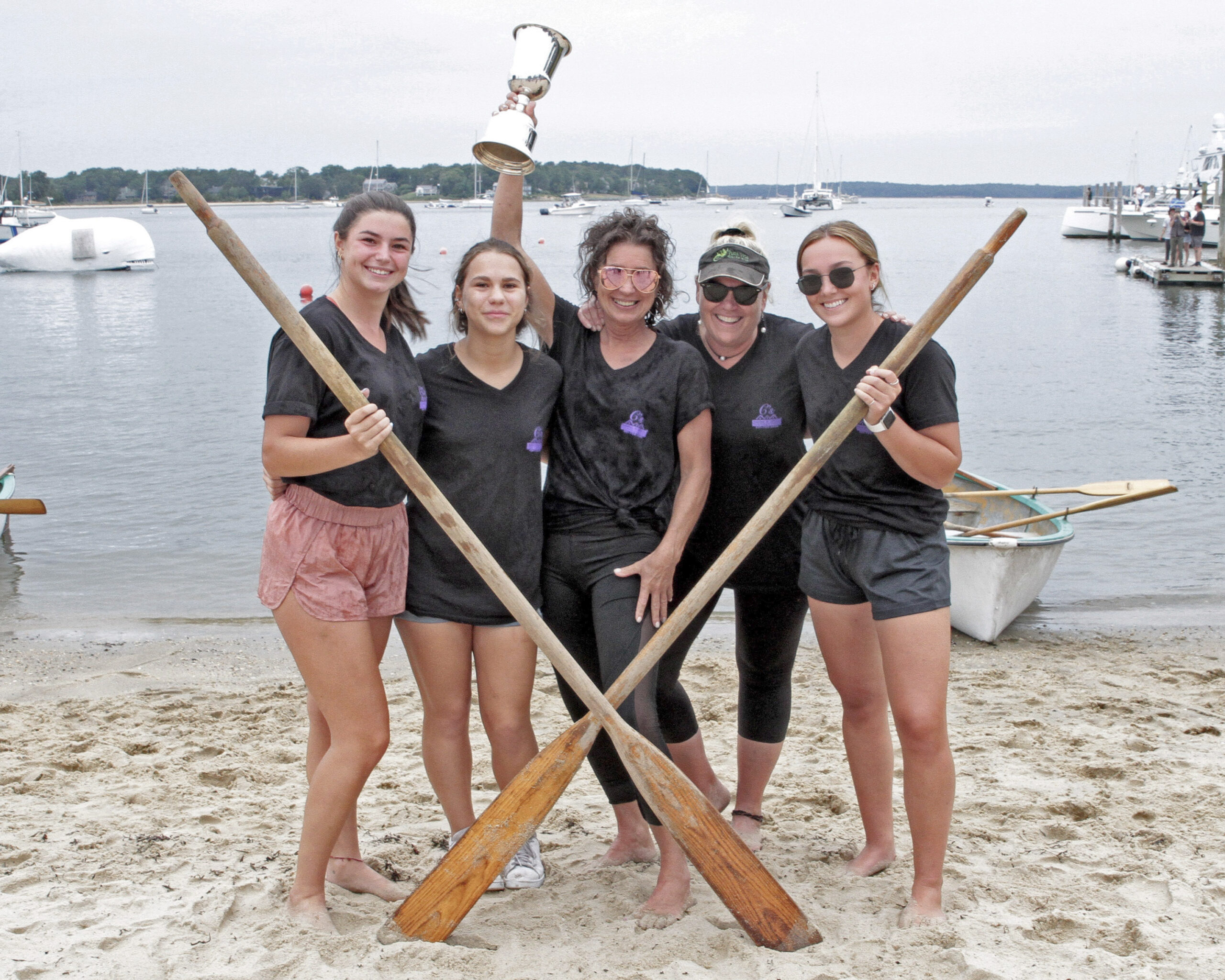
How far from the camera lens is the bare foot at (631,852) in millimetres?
4227

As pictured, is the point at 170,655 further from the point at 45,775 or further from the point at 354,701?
the point at 354,701

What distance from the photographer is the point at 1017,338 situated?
98.1 feet

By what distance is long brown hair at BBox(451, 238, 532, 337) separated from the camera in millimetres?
3672

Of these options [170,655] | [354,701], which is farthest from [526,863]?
[170,655]

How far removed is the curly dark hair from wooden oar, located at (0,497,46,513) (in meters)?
7.87

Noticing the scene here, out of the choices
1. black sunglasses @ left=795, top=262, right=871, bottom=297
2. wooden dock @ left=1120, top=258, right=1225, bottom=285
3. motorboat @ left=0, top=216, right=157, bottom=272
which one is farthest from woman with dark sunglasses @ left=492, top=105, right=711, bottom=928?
motorboat @ left=0, top=216, right=157, bottom=272

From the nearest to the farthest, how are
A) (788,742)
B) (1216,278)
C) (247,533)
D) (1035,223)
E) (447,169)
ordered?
(788,742), (247,533), (1216,278), (447,169), (1035,223)

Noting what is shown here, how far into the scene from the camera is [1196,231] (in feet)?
123

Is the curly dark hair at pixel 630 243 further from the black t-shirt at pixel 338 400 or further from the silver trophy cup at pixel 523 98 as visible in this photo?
the black t-shirt at pixel 338 400

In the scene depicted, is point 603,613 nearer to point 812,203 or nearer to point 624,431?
point 624,431

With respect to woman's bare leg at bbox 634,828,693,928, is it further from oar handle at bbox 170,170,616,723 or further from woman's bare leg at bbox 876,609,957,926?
woman's bare leg at bbox 876,609,957,926

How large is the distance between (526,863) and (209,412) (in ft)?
57.3

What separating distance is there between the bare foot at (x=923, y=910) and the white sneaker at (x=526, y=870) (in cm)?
135

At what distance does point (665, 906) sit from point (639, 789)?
0.48 meters
